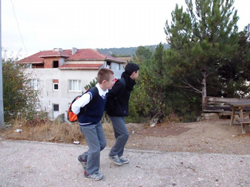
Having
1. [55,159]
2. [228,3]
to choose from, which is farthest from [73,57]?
[55,159]

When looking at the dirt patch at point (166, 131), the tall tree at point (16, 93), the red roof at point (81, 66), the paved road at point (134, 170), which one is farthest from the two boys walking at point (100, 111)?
the red roof at point (81, 66)

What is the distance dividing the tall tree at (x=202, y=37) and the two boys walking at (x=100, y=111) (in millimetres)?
4234

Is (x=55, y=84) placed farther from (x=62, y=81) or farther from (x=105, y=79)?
(x=105, y=79)

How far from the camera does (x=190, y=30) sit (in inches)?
298

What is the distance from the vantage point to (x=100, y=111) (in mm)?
3354

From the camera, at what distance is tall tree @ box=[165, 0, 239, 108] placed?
7.15 meters

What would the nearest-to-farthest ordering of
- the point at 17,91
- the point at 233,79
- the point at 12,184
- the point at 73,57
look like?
1. the point at 12,184
2. the point at 17,91
3. the point at 233,79
4. the point at 73,57

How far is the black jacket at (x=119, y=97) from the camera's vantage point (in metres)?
3.55

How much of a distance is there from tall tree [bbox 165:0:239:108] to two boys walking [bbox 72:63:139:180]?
4234 mm

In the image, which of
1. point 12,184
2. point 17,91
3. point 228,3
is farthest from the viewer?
point 17,91

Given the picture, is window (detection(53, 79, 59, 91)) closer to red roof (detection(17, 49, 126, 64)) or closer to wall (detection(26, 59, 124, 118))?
wall (detection(26, 59, 124, 118))

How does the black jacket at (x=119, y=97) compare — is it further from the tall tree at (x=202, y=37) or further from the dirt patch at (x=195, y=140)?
the tall tree at (x=202, y=37)

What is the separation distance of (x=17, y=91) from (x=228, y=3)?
24.5 ft

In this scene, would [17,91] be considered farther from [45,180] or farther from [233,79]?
[233,79]
